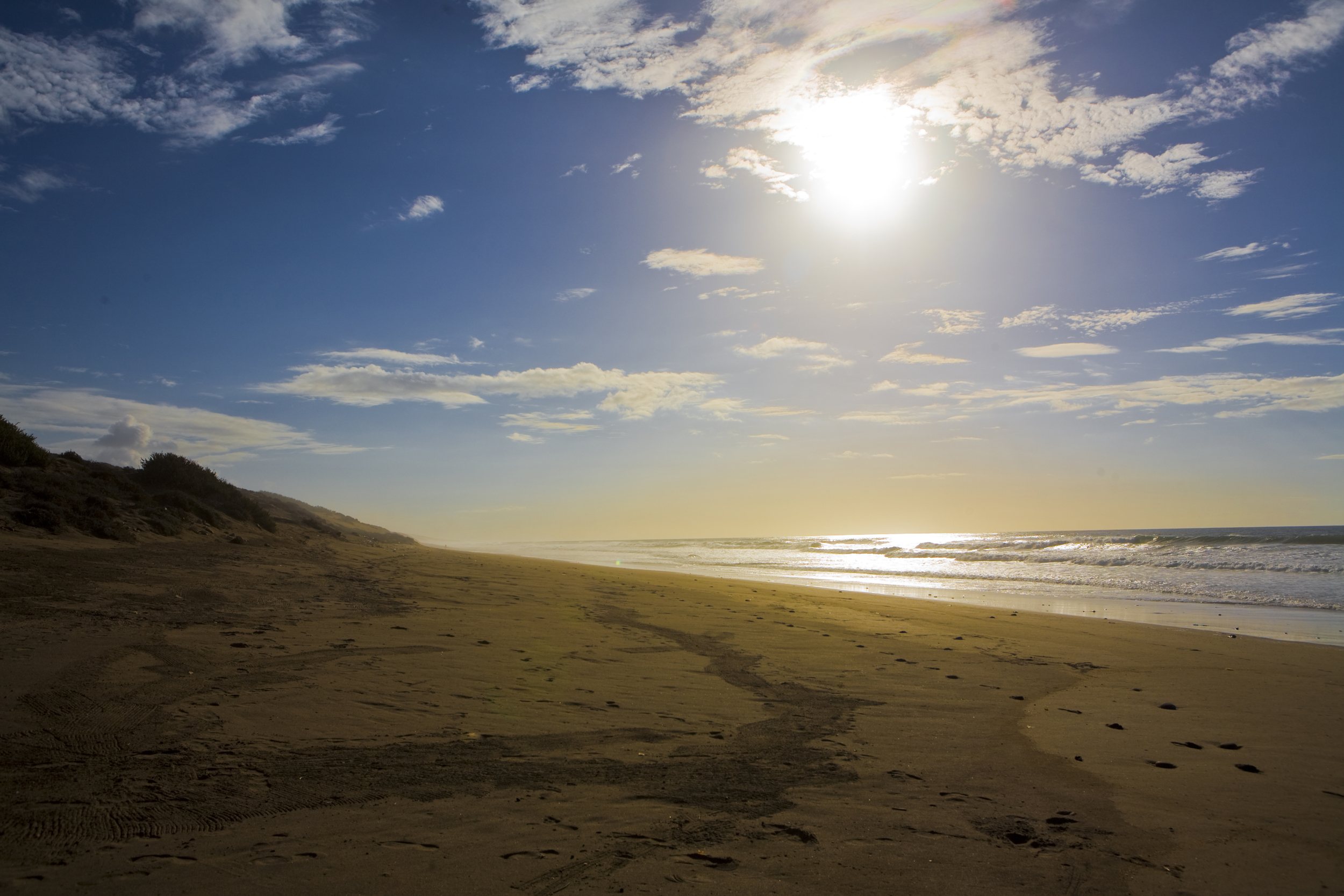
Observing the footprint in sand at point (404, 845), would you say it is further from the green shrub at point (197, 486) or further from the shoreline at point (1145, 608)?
the green shrub at point (197, 486)

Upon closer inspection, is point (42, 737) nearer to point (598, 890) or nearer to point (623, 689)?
point (598, 890)

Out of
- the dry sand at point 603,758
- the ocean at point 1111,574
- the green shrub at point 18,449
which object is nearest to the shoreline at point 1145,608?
the ocean at point 1111,574

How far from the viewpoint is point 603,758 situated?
4406 mm

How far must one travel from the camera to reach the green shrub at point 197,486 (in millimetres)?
17719

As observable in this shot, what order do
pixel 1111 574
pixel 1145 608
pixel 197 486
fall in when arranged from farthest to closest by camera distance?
pixel 1111 574 → pixel 197 486 → pixel 1145 608

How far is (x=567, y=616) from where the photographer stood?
10.3m

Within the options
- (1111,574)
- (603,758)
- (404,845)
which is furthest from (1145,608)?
(404,845)

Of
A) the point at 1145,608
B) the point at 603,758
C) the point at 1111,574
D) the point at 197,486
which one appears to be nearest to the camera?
the point at 603,758

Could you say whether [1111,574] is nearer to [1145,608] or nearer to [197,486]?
[1145,608]

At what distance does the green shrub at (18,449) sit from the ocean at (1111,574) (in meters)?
18.7

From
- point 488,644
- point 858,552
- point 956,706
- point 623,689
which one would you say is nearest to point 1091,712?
point 956,706

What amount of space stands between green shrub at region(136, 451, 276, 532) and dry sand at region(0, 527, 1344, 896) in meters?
9.13

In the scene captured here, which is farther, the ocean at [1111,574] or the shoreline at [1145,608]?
the ocean at [1111,574]

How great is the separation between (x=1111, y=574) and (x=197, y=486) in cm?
2859
